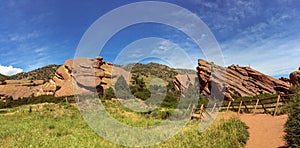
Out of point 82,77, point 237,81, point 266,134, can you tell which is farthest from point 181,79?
point 266,134

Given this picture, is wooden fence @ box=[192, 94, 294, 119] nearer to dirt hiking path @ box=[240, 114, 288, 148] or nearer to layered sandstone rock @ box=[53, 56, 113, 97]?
dirt hiking path @ box=[240, 114, 288, 148]

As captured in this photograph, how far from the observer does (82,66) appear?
2566 inches

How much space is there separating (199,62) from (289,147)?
206ft

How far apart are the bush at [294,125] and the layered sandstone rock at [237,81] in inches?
2092

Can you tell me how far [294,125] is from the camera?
9.27 metres

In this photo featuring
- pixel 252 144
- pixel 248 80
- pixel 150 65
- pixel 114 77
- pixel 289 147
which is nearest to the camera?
pixel 289 147

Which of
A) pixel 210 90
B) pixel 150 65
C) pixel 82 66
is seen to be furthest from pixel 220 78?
pixel 150 65

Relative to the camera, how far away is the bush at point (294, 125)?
8.91 m

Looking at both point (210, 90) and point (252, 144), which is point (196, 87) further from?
point (252, 144)

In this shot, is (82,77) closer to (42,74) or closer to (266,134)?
(266,134)

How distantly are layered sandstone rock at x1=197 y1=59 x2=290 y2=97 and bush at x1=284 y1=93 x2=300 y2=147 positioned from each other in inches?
2092

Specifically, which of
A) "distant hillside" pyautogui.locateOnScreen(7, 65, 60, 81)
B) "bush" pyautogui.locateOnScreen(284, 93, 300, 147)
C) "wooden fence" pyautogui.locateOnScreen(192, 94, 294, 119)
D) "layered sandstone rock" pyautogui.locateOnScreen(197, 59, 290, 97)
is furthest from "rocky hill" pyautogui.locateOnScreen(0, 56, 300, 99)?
"distant hillside" pyautogui.locateOnScreen(7, 65, 60, 81)

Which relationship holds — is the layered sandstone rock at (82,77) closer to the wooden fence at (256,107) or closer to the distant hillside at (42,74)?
the wooden fence at (256,107)

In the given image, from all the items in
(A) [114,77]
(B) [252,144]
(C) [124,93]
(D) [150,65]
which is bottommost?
(B) [252,144]
